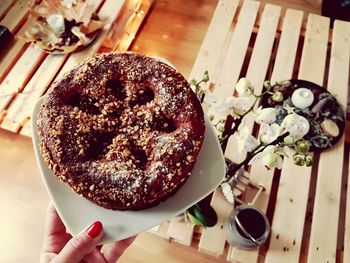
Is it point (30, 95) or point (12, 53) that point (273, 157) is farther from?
point (12, 53)

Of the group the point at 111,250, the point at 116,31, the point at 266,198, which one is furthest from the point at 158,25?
the point at 111,250

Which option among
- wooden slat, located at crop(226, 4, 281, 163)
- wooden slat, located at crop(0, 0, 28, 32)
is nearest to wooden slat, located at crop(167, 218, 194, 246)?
wooden slat, located at crop(226, 4, 281, 163)

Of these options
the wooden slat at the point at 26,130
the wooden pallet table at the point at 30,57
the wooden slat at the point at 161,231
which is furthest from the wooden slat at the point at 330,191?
the wooden slat at the point at 26,130

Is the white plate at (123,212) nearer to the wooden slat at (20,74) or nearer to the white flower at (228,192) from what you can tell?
the white flower at (228,192)

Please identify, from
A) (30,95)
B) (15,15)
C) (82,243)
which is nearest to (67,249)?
(82,243)

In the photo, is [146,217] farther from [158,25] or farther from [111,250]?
[158,25]

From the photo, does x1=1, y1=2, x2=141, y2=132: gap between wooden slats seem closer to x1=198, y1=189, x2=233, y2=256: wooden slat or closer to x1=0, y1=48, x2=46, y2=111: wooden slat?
x1=0, y1=48, x2=46, y2=111: wooden slat

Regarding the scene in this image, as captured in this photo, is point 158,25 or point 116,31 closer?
point 116,31
